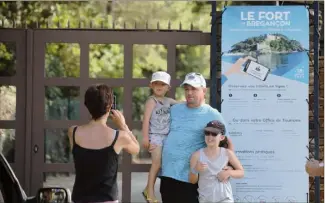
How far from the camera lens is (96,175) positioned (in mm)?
5207

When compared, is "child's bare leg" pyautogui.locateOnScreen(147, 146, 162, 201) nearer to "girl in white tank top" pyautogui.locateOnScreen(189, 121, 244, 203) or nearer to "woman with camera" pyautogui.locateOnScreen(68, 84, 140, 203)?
"girl in white tank top" pyautogui.locateOnScreen(189, 121, 244, 203)

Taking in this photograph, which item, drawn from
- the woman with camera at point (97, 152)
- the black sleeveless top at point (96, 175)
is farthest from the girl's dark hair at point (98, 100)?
the black sleeveless top at point (96, 175)

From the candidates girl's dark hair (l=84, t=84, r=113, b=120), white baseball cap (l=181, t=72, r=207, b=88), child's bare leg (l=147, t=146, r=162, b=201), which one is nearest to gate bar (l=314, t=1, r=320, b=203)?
white baseball cap (l=181, t=72, r=207, b=88)

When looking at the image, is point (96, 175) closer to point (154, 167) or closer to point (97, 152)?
point (97, 152)

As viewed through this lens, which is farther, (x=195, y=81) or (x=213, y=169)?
(x=195, y=81)

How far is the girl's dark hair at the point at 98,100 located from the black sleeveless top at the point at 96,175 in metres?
0.26

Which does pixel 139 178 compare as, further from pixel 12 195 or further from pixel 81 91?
pixel 12 195

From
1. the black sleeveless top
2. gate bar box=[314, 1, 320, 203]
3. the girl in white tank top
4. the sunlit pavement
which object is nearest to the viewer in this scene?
the black sleeveless top

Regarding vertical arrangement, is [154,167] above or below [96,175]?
below

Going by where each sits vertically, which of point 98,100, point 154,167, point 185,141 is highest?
point 98,100

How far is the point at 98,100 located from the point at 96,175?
57 cm

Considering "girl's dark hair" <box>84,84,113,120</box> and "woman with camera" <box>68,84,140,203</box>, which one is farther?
"girl's dark hair" <box>84,84,113,120</box>

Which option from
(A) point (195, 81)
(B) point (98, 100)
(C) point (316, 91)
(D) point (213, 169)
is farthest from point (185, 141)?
(C) point (316, 91)

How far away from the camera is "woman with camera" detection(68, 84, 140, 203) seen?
5.21 m
